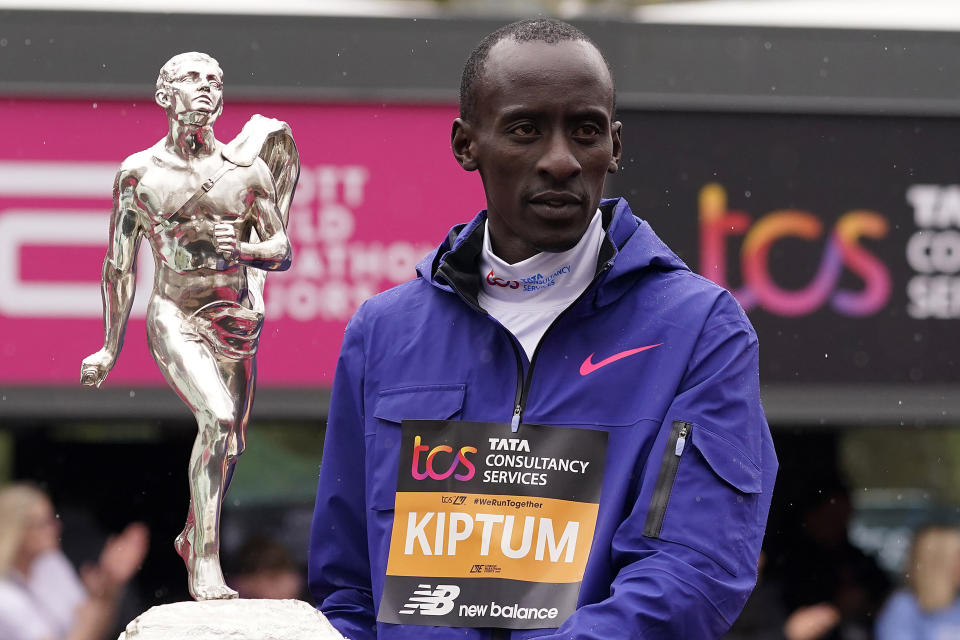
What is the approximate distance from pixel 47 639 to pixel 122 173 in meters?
3.98

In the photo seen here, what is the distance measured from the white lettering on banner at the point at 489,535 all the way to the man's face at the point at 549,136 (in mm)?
415

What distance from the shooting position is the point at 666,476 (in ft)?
7.34

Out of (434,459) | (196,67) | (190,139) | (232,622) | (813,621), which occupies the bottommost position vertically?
(813,621)

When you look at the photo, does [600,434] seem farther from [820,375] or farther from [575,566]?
[820,375]

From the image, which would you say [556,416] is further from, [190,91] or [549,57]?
[190,91]

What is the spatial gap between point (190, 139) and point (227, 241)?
0.18 meters

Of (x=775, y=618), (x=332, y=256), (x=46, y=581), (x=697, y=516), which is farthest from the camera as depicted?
(x=775, y=618)

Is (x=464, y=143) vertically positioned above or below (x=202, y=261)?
above

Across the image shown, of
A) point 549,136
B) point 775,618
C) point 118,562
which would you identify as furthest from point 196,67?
point 775,618

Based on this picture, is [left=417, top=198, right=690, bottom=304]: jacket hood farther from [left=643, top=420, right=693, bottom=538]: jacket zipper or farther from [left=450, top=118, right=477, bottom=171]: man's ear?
[left=643, top=420, right=693, bottom=538]: jacket zipper

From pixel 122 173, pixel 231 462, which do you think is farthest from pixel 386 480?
pixel 122 173

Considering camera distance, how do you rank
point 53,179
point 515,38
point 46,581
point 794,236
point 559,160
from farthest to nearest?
point 794,236
point 53,179
point 46,581
point 515,38
point 559,160

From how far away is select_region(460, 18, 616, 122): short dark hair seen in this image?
2400mm

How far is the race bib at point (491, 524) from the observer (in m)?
2.32
